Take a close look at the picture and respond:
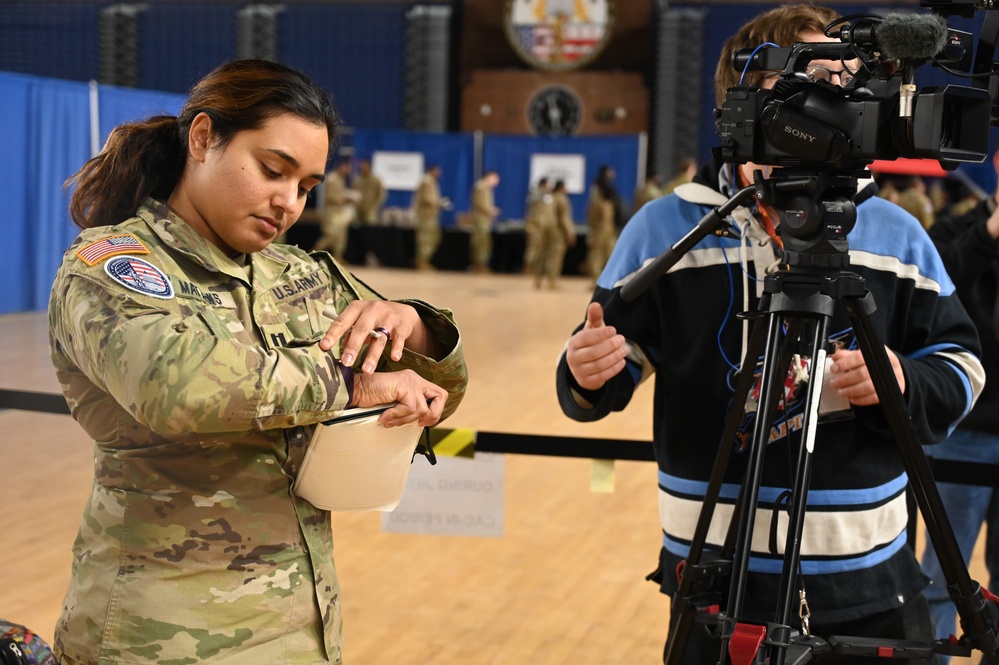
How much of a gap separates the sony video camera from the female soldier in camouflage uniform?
0.50m

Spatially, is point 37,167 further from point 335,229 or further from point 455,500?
point 455,500

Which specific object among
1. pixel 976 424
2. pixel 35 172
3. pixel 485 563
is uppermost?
pixel 976 424

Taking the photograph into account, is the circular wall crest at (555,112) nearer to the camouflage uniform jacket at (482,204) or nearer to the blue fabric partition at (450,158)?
the blue fabric partition at (450,158)

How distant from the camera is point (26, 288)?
1042 cm

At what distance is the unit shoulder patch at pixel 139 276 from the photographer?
1224 mm

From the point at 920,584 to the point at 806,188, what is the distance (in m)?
0.69

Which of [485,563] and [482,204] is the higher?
[485,563]

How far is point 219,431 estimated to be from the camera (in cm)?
121

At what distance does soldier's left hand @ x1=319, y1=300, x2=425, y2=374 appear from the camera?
1.31m

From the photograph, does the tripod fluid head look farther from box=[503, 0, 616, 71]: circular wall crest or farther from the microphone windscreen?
box=[503, 0, 616, 71]: circular wall crest

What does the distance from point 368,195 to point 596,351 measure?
51.1 ft

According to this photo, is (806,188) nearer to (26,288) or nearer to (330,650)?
(330,650)

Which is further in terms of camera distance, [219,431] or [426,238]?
[426,238]

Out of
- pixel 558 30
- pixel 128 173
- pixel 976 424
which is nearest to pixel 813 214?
pixel 128 173
